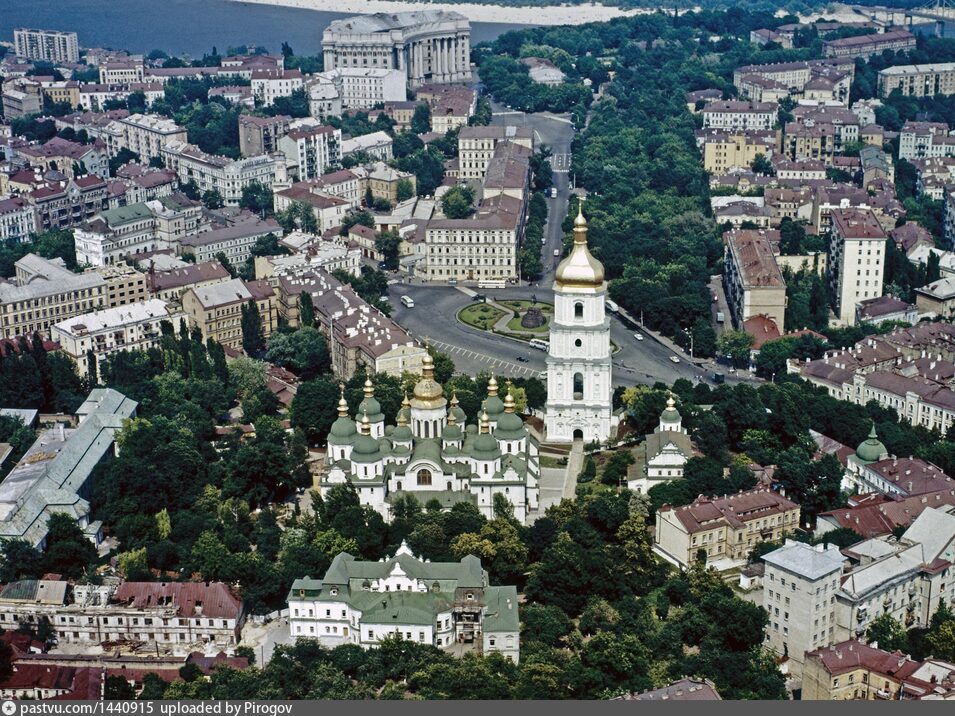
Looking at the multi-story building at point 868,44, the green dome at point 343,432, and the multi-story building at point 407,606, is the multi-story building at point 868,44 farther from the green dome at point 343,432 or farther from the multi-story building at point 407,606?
the multi-story building at point 407,606

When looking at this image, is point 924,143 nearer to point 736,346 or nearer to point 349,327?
point 736,346

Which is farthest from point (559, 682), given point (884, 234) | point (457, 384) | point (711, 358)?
point (884, 234)

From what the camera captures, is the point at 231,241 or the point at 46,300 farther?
the point at 231,241

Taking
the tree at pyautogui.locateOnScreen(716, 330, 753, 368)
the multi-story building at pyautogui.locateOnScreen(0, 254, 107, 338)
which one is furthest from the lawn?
the multi-story building at pyautogui.locateOnScreen(0, 254, 107, 338)

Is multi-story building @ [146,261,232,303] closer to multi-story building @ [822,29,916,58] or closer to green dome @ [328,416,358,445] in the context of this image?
green dome @ [328,416,358,445]

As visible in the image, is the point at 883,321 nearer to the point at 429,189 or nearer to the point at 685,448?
the point at 685,448

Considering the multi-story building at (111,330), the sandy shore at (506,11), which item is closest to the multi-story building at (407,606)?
the multi-story building at (111,330)

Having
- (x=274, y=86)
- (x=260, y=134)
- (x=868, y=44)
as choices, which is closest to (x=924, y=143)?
(x=868, y=44)
